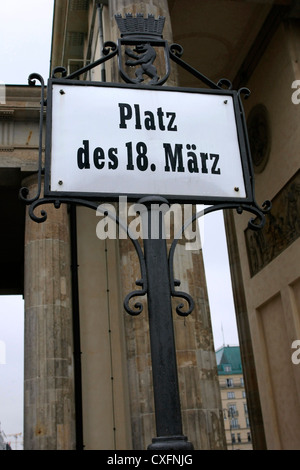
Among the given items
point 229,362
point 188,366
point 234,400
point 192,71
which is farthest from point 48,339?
point 229,362

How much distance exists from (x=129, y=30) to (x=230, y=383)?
74.5 m

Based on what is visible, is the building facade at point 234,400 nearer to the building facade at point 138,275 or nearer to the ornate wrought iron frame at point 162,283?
the building facade at point 138,275

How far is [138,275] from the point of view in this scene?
23.2 ft

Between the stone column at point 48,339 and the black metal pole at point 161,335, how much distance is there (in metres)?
6.80

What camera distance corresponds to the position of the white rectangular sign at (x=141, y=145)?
2184 mm

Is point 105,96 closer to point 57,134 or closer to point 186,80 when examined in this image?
point 57,134

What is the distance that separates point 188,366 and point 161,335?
4498 millimetres

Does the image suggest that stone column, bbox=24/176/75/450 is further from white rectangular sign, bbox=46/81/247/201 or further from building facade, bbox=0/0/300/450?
white rectangular sign, bbox=46/81/247/201

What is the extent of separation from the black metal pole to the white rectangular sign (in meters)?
0.14

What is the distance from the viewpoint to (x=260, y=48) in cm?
1451

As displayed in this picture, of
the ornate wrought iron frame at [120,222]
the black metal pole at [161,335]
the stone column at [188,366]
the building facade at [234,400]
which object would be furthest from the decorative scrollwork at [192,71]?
the building facade at [234,400]

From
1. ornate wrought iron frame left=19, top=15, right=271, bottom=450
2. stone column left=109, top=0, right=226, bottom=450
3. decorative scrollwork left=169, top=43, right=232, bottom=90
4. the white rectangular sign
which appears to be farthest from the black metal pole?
stone column left=109, top=0, right=226, bottom=450

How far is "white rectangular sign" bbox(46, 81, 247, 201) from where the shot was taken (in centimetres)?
218
